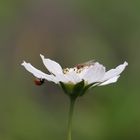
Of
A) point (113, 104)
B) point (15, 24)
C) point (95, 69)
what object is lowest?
point (95, 69)

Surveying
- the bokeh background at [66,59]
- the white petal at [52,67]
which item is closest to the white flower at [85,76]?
the white petal at [52,67]

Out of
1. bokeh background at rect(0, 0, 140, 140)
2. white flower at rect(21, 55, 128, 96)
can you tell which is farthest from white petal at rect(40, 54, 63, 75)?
bokeh background at rect(0, 0, 140, 140)

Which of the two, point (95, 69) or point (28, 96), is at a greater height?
point (28, 96)

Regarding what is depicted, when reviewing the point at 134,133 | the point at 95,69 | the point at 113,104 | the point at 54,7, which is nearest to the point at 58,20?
the point at 54,7

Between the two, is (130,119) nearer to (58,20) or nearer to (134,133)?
(134,133)

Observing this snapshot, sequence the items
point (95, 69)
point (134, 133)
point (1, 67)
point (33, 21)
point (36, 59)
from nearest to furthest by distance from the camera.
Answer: point (95, 69) → point (134, 133) → point (1, 67) → point (36, 59) → point (33, 21)

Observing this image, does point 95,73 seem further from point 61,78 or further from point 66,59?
point 66,59

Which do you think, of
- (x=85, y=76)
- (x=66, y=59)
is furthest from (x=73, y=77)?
(x=66, y=59)
